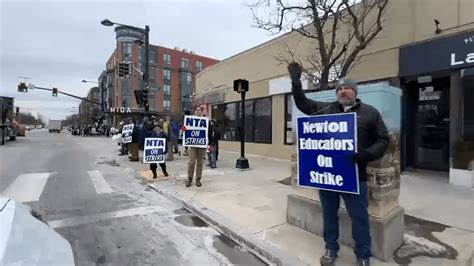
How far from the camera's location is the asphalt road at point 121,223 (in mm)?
4184

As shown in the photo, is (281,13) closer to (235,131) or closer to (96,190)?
(96,190)

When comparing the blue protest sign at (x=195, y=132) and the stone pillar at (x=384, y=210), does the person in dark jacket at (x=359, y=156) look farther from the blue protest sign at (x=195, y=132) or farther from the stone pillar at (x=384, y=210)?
the blue protest sign at (x=195, y=132)

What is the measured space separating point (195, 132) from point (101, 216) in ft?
10.4

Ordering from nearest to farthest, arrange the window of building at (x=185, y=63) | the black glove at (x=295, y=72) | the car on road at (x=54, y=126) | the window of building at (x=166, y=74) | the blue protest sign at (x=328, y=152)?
the blue protest sign at (x=328, y=152) → the black glove at (x=295, y=72) → the window of building at (x=166, y=74) → the car on road at (x=54, y=126) → the window of building at (x=185, y=63)

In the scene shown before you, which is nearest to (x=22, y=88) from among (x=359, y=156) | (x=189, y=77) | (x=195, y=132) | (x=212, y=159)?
(x=212, y=159)

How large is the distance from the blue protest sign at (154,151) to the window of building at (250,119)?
6366 millimetres

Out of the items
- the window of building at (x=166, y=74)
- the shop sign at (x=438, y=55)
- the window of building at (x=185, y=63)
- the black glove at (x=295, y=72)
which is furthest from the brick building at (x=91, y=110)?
the black glove at (x=295, y=72)

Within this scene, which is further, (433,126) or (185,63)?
(185,63)

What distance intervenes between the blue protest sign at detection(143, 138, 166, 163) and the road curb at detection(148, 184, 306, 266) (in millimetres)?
3217

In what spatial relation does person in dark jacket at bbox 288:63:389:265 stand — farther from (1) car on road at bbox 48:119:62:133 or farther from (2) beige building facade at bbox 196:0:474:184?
(1) car on road at bbox 48:119:62:133

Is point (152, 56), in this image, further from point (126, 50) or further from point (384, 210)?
point (384, 210)

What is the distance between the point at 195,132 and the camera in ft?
27.3

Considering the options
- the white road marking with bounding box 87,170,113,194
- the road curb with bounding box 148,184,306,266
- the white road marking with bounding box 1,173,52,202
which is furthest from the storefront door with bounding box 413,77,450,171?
the white road marking with bounding box 1,173,52,202

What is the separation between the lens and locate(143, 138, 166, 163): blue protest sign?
31.9ft
